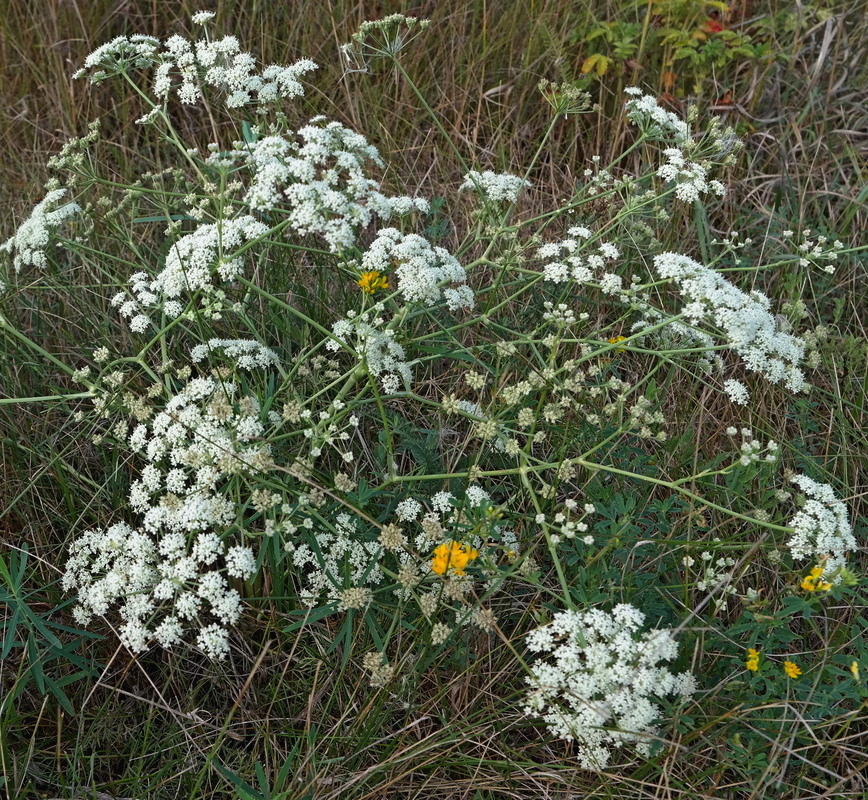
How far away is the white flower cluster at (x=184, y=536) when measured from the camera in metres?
2.69

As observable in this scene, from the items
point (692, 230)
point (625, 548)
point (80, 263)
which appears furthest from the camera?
point (692, 230)

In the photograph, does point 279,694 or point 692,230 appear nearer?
point 279,694

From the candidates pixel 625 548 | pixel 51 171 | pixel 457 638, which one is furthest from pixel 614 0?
pixel 457 638

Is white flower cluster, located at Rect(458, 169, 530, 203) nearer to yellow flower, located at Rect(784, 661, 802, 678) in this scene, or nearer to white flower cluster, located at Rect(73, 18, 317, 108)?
white flower cluster, located at Rect(73, 18, 317, 108)

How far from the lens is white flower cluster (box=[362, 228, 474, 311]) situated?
2.96 metres

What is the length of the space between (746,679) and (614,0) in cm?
461

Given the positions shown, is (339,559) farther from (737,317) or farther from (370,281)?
(737,317)

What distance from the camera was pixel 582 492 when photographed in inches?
137

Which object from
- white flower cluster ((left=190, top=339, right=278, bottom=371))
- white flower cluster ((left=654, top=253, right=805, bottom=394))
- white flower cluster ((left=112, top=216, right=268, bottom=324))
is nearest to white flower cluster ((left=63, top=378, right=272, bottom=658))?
white flower cluster ((left=190, top=339, right=278, bottom=371))

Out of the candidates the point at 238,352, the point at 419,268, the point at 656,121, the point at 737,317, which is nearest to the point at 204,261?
the point at 238,352

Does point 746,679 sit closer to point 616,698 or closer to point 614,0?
point 616,698

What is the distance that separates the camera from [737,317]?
9.87ft

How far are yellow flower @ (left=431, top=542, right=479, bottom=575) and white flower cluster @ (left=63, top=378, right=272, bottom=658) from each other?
605 millimetres

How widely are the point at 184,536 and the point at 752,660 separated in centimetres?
189
